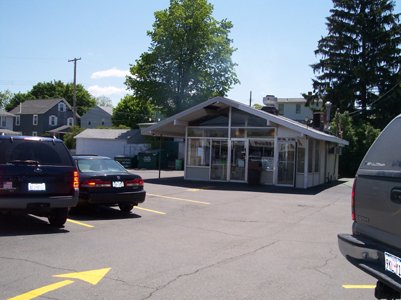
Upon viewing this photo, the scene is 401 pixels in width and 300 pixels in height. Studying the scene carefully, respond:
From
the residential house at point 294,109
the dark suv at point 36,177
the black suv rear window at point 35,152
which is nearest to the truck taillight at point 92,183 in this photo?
the dark suv at point 36,177

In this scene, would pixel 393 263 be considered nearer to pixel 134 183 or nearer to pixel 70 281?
pixel 70 281

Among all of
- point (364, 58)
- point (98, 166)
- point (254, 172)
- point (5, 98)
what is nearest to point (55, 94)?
point (5, 98)

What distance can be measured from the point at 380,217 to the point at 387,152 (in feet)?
2.34

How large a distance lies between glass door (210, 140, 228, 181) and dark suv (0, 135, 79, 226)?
12819 millimetres

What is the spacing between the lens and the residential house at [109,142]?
41.8 meters

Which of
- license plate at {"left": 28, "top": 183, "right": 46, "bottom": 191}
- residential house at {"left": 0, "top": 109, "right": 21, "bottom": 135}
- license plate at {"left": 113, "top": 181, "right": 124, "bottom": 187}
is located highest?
residential house at {"left": 0, "top": 109, "right": 21, "bottom": 135}

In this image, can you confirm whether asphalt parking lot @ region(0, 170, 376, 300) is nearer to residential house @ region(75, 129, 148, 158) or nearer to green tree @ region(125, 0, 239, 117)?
green tree @ region(125, 0, 239, 117)

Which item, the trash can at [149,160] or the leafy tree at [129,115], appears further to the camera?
the leafy tree at [129,115]

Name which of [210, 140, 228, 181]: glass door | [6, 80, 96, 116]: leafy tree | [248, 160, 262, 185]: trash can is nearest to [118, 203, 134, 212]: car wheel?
[248, 160, 262, 185]: trash can

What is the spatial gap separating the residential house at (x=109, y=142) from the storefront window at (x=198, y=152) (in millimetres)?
20701

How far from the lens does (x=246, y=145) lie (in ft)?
63.6

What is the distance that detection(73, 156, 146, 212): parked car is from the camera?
30.2 ft

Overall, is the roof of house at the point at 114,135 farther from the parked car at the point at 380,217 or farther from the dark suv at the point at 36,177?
the parked car at the point at 380,217

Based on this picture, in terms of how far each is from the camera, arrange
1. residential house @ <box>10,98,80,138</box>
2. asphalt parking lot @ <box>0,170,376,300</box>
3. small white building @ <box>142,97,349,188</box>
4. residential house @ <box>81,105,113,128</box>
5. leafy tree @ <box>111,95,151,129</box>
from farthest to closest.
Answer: residential house @ <box>81,105,113,128</box>, leafy tree @ <box>111,95,151,129</box>, residential house @ <box>10,98,80,138</box>, small white building @ <box>142,97,349,188</box>, asphalt parking lot @ <box>0,170,376,300</box>
